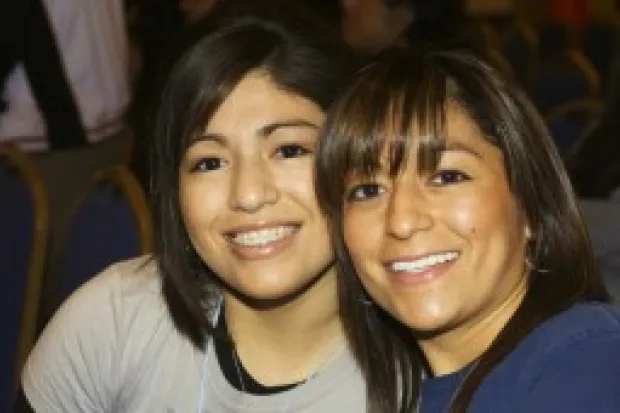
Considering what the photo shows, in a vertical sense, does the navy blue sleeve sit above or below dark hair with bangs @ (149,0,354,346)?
below

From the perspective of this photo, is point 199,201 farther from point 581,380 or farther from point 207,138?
point 581,380

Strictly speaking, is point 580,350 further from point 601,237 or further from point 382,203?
point 601,237

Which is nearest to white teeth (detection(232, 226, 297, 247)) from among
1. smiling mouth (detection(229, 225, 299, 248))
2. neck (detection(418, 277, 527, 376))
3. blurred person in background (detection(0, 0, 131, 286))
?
smiling mouth (detection(229, 225, 299, 248))

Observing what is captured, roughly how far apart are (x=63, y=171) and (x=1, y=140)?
6.3 inches

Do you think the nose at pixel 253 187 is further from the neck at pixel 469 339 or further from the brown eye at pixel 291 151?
the neck at pixel 469 339

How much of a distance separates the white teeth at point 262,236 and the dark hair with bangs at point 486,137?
155 mm

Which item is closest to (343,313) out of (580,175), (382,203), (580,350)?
(382,203)

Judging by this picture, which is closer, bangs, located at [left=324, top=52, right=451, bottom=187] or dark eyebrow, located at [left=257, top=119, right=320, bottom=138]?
bangs, located at [left=324, top=52, right=451, bottom=187]

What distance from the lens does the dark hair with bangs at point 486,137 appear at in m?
1.43

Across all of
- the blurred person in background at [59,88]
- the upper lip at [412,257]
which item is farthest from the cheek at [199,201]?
the blurred person in background at [59,88]

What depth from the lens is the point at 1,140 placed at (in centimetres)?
312

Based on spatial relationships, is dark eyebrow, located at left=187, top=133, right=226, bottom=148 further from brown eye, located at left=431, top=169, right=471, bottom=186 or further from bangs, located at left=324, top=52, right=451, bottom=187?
brown eye, located at left=431, top=169, right=471, bottom=186

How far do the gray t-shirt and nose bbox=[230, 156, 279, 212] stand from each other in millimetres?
249

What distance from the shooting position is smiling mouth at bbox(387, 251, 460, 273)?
1.43m
